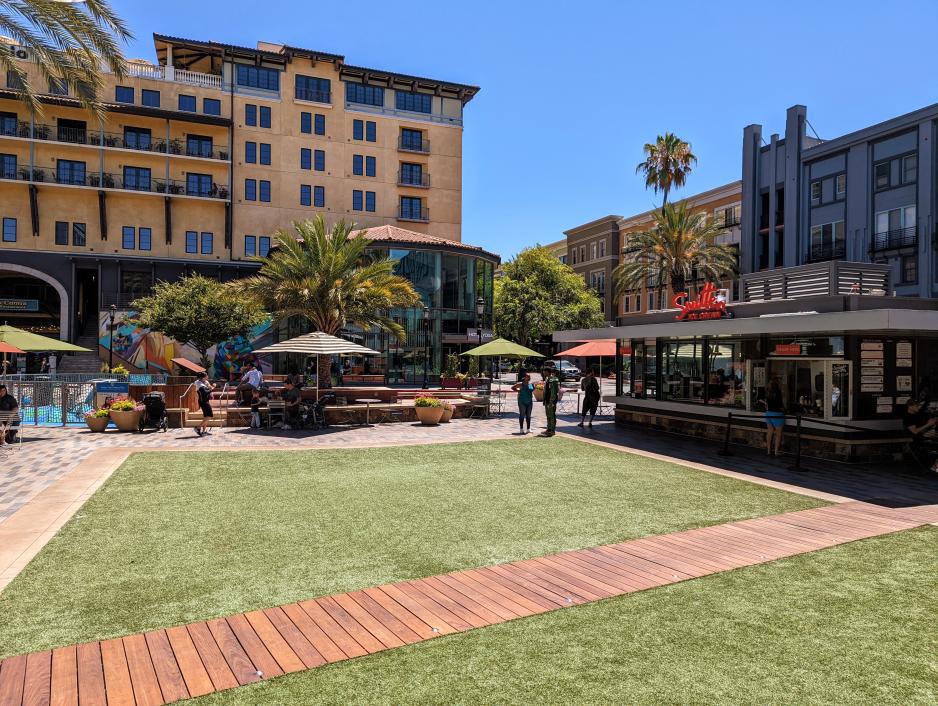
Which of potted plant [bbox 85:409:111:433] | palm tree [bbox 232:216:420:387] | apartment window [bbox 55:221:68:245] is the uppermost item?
apartment window [bbox 55:221:68:245]

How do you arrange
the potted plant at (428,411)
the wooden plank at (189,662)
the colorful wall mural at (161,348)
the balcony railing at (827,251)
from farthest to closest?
1. the colorful wall mural at (161,348)
2. the balcony railing at (827,251)
3. the potted plant at (428,411)
4. the wooden plank at (189,662)

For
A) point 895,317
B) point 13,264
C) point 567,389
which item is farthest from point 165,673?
point 13,264

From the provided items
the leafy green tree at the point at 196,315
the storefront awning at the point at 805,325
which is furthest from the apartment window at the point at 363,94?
the storefront awning at the point at 805,325

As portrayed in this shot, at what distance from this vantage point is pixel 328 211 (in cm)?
4700

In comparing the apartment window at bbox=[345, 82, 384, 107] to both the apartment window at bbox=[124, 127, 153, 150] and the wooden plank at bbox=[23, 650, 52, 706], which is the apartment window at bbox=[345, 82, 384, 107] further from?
the wooden plank at bbox=[23, 650, 52, 706]

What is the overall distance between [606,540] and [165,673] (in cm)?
472

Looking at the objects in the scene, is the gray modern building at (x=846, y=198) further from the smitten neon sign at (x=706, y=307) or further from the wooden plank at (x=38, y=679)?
the wooden plank at (x=38, y=679)

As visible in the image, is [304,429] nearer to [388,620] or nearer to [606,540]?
[606,540]

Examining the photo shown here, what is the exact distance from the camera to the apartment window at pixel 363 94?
48031 millimetres

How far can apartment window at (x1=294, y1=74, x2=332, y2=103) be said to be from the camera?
46.4 meters

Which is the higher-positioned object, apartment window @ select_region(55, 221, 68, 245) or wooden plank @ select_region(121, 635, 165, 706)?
apartment window @ select_region(55, 221, 68, 245)

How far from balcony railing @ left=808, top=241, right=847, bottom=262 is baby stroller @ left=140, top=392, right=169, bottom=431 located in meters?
38.8

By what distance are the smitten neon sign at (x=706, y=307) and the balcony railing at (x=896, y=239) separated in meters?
27.2

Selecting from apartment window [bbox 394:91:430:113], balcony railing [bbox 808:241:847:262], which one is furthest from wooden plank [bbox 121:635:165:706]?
apartment window [bbox 394:91:430:113]
